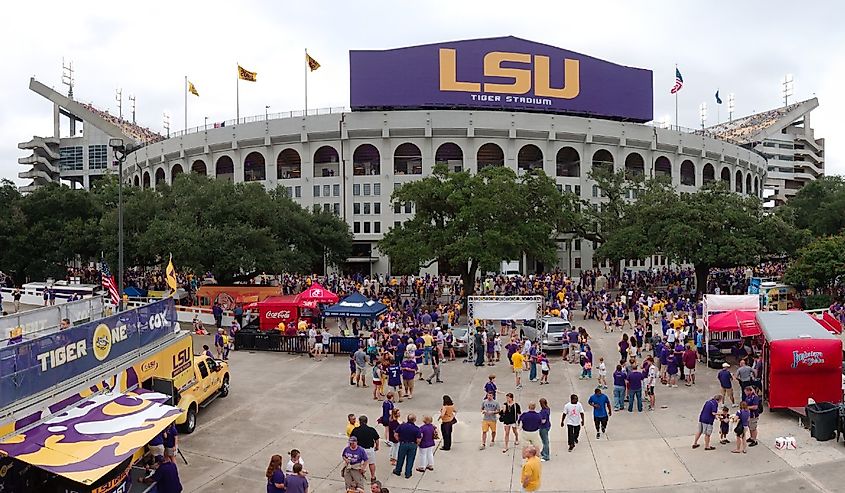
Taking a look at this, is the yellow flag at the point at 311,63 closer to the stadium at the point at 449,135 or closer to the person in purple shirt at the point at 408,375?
the stadium at the point at 449,135

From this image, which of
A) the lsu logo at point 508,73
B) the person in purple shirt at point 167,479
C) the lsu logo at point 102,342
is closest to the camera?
the person in purple shirt at point 167,479

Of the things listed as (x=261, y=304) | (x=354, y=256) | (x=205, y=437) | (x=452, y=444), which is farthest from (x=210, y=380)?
(x=354, y=256)

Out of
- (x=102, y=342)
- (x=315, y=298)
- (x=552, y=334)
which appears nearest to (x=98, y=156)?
(x=315, y=298)

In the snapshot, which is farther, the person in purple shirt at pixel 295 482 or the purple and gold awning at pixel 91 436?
the person in purple shirt at pixel 295 482

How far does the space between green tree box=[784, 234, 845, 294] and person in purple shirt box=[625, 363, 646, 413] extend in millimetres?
23898

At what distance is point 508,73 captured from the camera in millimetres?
63594

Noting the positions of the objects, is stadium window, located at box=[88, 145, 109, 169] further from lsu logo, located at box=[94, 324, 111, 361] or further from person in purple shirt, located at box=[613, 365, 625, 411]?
person in purple shirt, located at box=[613, 365, 625, 411]

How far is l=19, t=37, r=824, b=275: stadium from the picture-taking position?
206ft

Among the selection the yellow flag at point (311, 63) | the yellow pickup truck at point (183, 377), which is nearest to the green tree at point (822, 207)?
the yellow flag at point (311, 63)

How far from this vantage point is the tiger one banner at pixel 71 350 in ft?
30.6

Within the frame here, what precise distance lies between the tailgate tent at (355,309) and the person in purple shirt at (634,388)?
12708 mm

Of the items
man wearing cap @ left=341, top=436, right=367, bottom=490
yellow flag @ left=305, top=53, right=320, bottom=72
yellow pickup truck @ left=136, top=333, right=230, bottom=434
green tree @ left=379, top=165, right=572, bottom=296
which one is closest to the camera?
man wearing cap @ left=341, top=436, right=367, bottom=490

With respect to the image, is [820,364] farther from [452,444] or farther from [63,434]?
[63,434]

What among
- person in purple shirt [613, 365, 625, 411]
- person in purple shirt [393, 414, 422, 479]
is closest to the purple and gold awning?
person in purple shirt [393, 414, 422, 479]
